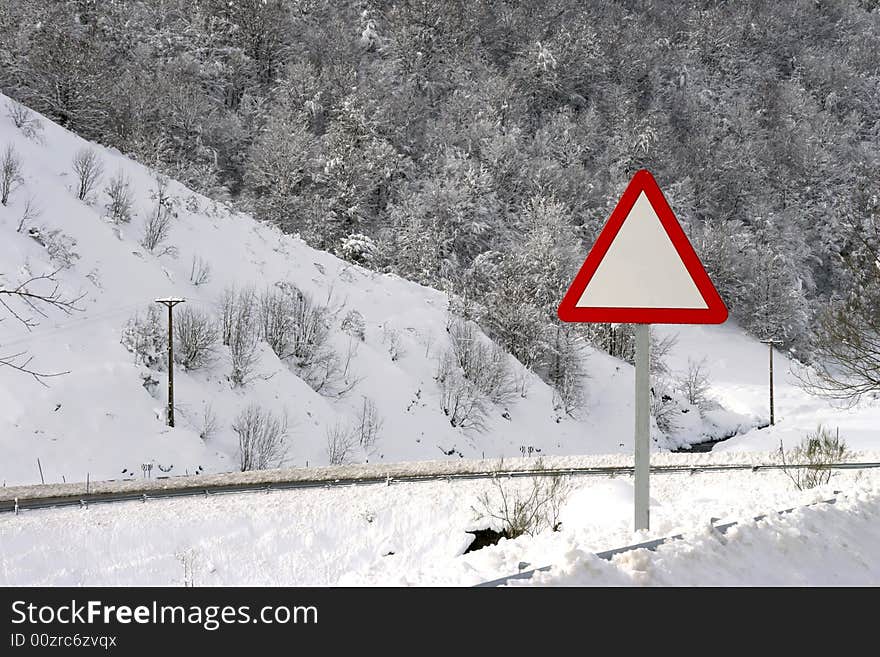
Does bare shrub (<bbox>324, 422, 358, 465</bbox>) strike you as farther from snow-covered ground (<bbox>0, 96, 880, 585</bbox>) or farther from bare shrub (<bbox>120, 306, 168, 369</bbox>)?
bare shrub (<bbox>120, 306, 168, 369</bbox>)

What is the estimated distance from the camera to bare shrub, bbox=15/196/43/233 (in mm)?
25578

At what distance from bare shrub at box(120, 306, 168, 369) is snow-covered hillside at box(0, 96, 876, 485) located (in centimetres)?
29

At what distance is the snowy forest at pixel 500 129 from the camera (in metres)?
43.3

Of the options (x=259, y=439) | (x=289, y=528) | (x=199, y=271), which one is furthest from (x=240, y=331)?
(x=289, y=528)

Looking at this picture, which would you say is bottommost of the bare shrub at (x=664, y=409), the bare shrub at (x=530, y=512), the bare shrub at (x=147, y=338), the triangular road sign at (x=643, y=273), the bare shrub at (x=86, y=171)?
the bare shrub at (x=664, y=409)

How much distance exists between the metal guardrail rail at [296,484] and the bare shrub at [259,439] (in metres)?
6.23

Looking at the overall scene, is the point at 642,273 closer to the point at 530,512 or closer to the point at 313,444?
the point at 530,512

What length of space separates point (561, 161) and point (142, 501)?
6224 cm

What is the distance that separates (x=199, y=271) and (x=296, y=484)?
16240mm

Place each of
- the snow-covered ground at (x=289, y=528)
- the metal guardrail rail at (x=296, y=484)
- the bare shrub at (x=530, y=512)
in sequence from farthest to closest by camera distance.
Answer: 1. the metal guardrail rail at (x=296, y=484)
2. the snow-covered ground at (x=289, y=528)
3. the bare shrub at (x=530, y=512)

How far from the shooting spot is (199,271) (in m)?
30.5

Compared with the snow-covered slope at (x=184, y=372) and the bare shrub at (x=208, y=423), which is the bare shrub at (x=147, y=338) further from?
the bare shrub at (x=208, y=423)

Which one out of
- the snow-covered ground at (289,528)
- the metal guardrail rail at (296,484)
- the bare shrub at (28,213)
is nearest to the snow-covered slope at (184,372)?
the bare shrub at (28,213)

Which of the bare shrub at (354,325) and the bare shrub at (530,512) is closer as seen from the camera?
the bare shrub at (530,512)
